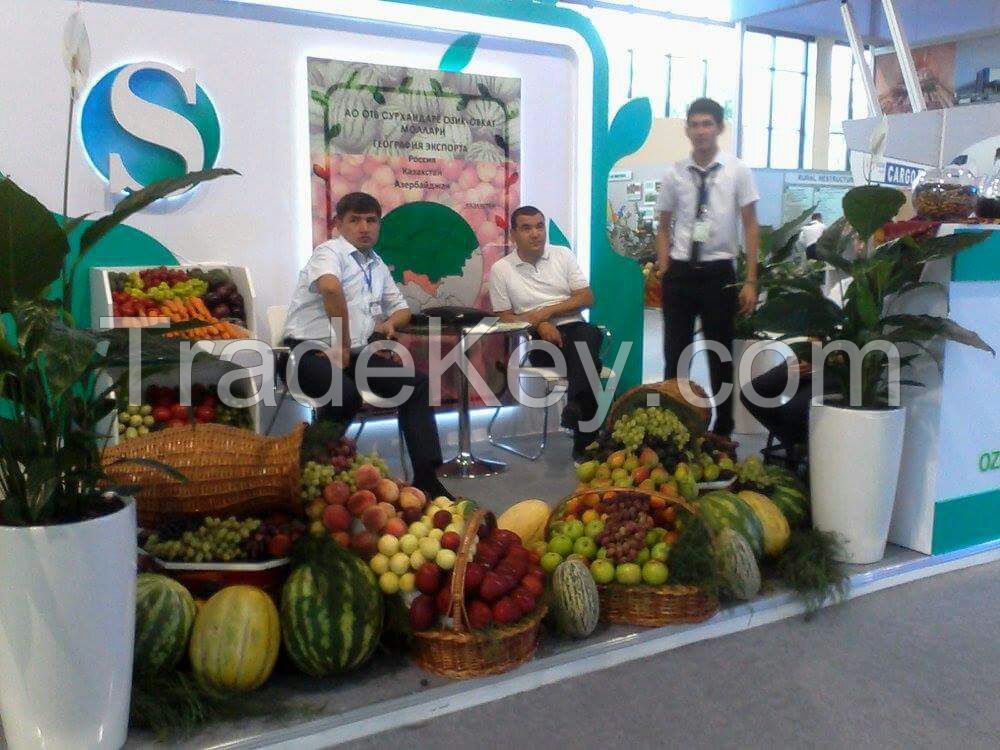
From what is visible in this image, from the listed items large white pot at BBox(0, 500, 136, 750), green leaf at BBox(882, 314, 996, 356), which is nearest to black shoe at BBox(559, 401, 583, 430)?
green leaf at BBox(882, 314, 996, 356)

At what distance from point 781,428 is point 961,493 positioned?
2.72ft

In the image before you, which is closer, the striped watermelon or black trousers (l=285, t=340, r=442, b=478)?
the striped watermelon

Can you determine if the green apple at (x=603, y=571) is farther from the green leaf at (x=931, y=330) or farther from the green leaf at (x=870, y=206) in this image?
the green leaf at (x=870, y=206)

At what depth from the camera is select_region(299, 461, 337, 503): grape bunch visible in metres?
2.69

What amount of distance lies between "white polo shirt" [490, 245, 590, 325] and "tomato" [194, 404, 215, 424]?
5.60 feet

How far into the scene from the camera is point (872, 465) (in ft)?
10.7

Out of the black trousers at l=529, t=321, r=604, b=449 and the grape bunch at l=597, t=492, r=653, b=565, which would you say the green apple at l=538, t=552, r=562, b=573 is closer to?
the grape bunch at l=597, t=492, r=653, b=565

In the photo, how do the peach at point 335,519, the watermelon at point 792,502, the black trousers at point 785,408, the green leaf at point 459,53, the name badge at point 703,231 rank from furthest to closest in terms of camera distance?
the green leaf at point 459,53 → the name badge at point 703,231 → the black trousers at point 785,408 → the watermelon at point 792,502 → the peach at point 335,519

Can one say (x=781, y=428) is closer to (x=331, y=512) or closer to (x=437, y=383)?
(x=437, y=383)

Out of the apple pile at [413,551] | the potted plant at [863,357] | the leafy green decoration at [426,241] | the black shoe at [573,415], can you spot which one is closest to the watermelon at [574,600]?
the apple pile at [413,551]

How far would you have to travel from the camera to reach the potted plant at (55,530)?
188 cm

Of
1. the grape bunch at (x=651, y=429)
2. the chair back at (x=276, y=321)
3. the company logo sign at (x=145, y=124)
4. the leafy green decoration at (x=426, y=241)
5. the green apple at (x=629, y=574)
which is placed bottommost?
the green apple at (x=629, y=574)

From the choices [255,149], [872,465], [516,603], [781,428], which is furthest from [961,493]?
[255,149]

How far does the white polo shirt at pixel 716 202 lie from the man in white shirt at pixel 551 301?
0.72 meters
